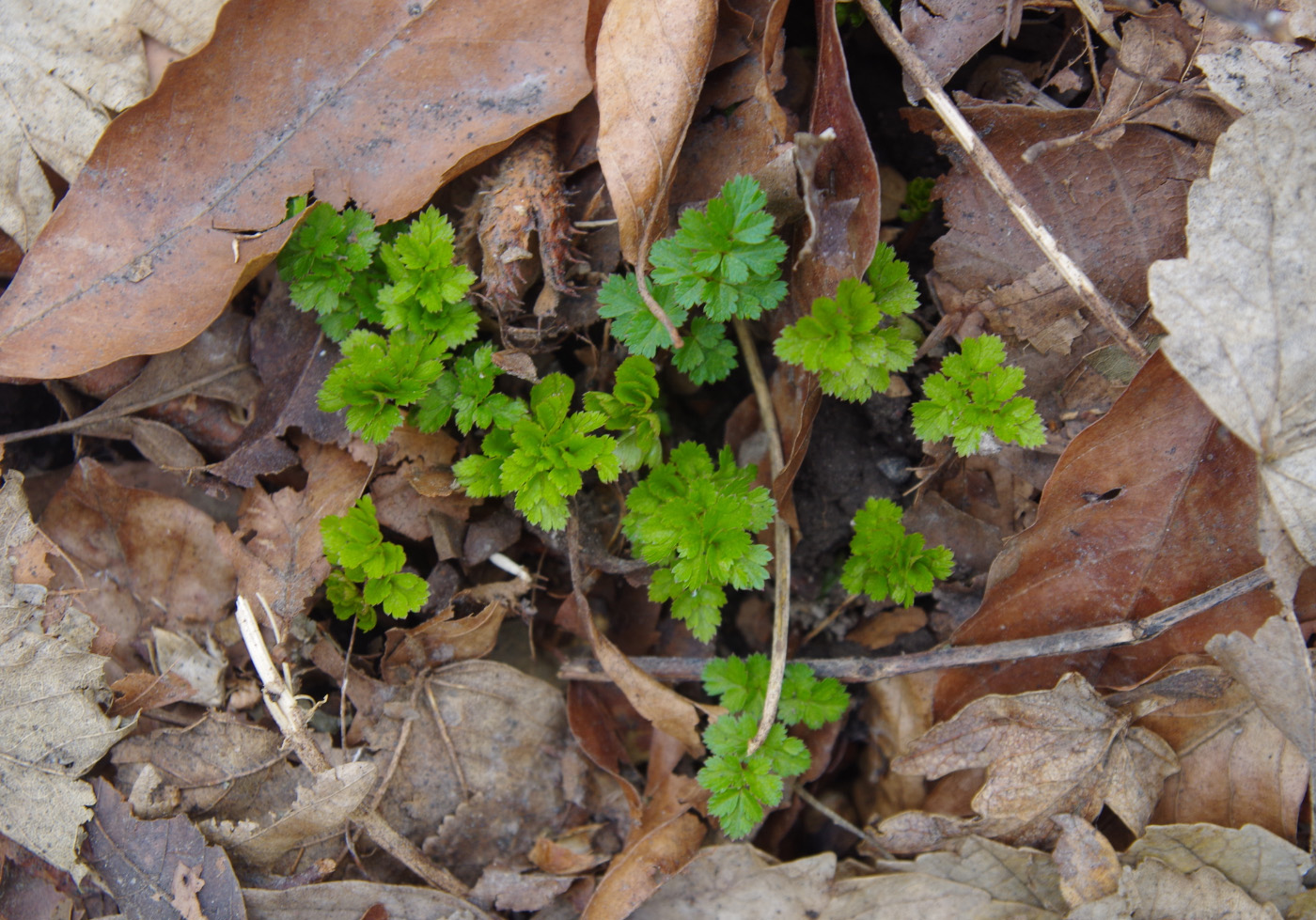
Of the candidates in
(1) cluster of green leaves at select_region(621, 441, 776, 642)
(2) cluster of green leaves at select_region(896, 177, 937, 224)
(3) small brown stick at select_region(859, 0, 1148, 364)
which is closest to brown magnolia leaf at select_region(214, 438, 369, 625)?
(1) cluster of green leaves at select_region(621, 441, 776, 642)

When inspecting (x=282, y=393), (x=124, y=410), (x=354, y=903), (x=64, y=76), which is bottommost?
(x=354, y=903)

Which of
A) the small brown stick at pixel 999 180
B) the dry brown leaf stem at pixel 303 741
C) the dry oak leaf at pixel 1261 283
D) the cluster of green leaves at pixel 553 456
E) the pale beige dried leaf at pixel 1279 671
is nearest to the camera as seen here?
the dry oak leaf at pixel 1261 283

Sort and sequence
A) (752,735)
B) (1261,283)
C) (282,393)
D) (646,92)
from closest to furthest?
1. (1261,283)
2. (646,92)
3. (752,735)
4. (282,393)

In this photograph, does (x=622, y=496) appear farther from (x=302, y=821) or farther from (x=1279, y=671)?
(x=1279, y=671)

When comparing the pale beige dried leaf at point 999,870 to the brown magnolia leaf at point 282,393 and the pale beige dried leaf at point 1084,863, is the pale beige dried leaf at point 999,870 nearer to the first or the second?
the pale beige dried leaf at point 1084,863

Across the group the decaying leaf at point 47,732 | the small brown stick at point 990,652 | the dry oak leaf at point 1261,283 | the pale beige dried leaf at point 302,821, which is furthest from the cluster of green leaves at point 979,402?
the decaying leaf at point 47,732

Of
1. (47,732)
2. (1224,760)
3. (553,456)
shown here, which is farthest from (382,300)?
(1224,760)
